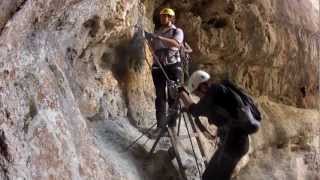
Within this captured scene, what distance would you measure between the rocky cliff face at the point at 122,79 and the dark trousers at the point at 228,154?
90cm

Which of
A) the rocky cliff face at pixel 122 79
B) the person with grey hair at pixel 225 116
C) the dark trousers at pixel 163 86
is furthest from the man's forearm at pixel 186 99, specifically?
the rocky cliff face at pixel 122 79

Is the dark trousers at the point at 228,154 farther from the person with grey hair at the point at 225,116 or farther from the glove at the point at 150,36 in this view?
the glove at the point at 150,36

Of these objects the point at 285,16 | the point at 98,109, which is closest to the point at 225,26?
the point at 285,16

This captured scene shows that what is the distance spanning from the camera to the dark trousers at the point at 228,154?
6039 millimetres

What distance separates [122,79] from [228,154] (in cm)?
249

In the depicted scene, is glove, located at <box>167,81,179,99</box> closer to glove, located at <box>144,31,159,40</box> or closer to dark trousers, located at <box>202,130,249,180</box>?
glove, located at <box>144,31,159,40</box>

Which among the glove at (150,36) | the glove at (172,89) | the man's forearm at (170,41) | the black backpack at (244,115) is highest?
the glove at (150,36)

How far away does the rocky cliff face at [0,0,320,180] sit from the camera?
491 cm

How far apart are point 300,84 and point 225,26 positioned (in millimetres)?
2572

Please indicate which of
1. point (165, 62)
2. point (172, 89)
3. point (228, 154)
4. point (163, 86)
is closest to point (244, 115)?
point (228, 154)

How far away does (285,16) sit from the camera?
11.0 meters

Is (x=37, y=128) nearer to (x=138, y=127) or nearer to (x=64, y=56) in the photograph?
(x=64, y=56)

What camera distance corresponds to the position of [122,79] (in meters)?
8.02

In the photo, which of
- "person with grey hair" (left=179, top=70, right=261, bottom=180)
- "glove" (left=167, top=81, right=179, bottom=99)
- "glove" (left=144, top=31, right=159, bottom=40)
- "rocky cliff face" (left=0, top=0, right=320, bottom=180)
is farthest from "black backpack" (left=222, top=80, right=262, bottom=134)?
"glove" (left=144, top=31, right=159, bottom=40)
